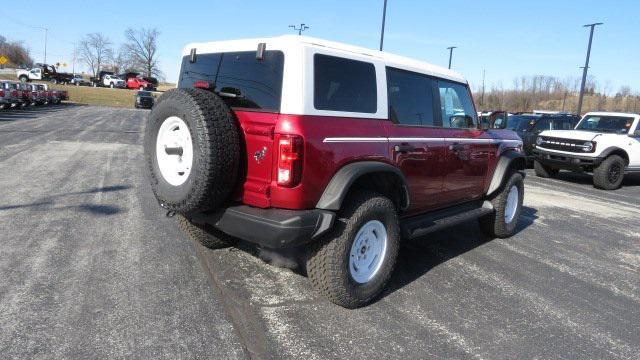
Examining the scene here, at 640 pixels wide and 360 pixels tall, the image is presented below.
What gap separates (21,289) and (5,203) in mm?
3049

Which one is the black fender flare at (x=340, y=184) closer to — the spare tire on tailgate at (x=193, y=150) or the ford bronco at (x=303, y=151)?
the ford bronco at (x=303, y=151)

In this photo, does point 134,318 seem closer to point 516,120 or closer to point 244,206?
point 244,206

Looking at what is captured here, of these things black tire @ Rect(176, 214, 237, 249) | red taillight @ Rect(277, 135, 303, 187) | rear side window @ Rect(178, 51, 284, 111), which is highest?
rear side window @ Rect(178, 51, 284, 111)

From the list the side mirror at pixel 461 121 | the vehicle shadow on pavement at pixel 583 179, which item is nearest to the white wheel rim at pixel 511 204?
the side mirror at pixel 461 121

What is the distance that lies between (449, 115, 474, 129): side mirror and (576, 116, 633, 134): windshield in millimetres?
8359

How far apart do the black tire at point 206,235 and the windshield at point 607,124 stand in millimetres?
10903

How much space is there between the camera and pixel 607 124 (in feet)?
40.1

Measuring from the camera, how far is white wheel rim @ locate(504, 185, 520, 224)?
6257 mm

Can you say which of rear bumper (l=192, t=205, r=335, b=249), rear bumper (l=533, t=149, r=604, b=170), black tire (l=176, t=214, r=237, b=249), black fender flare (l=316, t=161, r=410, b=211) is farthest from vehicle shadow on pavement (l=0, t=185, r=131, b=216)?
rear bumper (l=533, t=149, r=604, b=170)

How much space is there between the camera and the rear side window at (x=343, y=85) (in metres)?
3.56

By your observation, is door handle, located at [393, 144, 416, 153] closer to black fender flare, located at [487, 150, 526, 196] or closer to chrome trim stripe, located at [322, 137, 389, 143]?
chrome trim stripe, located at [322, 137, 389, 143]

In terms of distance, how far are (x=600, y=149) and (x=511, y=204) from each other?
643cm

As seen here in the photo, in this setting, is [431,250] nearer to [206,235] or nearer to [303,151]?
[206,235]

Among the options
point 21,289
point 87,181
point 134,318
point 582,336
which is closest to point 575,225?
point 582,336
